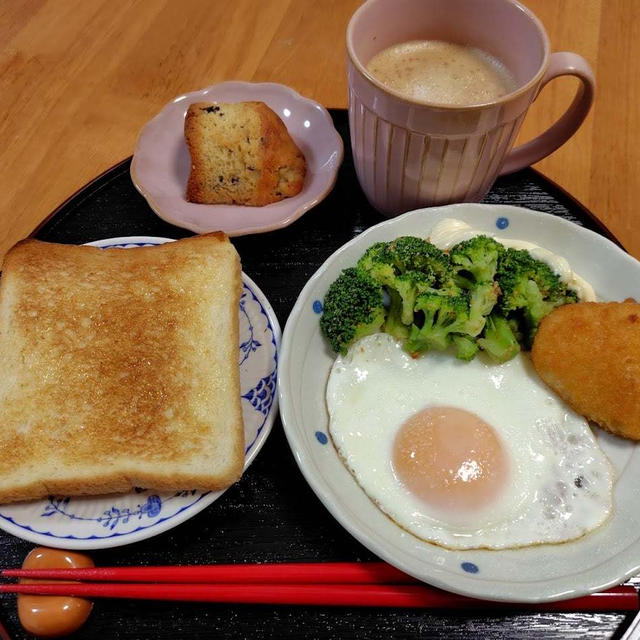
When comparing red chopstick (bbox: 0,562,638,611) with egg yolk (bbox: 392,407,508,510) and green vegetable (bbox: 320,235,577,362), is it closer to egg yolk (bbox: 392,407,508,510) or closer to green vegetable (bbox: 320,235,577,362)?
egg yolk (bbox: 392,407,508,510)

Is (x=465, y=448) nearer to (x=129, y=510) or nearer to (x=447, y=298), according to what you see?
(x=447, y=298)

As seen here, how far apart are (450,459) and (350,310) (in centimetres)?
54

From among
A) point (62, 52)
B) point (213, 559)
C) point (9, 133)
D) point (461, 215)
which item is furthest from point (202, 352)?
point (62, 52)

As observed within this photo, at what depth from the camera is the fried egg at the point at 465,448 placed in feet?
5.15

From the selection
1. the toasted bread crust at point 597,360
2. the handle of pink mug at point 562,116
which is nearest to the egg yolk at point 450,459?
the toasted bread crust at point 597,360

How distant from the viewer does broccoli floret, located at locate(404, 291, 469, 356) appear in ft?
5.75

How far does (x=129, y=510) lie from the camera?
165cm

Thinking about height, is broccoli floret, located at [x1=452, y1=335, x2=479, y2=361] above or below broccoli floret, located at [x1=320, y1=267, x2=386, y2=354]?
below

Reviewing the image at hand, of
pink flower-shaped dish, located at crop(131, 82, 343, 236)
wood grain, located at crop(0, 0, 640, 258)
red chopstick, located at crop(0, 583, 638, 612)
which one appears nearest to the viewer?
red chopstick, located at crop(0, 583, 638, 612)

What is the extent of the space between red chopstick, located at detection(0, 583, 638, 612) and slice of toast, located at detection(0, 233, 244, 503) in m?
0.27

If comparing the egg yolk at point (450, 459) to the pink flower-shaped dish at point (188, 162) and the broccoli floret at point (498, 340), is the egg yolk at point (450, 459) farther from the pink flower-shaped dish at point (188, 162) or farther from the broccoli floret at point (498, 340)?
the pink flower-shaped dish at point (188, 162)

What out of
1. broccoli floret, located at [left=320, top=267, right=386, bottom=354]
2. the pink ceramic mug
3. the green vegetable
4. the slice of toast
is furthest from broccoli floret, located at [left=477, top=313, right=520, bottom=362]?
the slice of toast

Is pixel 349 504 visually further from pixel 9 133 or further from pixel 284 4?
pixel 284 4

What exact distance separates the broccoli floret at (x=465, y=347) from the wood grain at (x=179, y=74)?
43.8 inches
